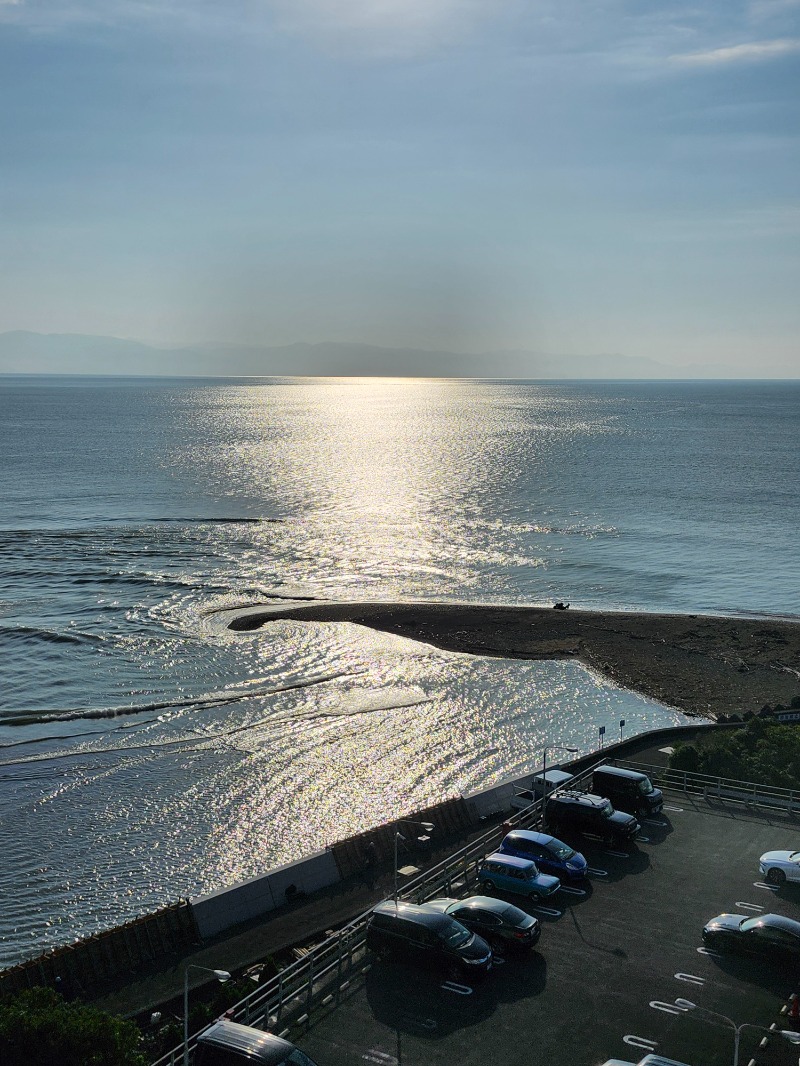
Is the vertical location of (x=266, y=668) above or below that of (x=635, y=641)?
below

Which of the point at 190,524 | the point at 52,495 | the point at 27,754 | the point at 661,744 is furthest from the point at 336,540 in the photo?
the point at 661,744

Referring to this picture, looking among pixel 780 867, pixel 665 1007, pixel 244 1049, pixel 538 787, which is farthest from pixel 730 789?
pixel 244 1049

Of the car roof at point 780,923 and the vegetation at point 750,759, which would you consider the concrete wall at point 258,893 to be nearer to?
the car roof at point 780,923

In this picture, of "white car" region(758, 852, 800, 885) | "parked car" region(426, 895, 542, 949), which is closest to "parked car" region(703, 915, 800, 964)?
"white car" region(758, 852, 800, 885)

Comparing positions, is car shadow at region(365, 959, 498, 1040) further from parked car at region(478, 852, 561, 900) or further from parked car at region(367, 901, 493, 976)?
parked car at region(478, 852, 561, 900)

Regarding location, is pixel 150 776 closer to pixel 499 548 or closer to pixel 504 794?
pixel 504 794

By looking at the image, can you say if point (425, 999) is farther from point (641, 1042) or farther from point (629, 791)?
point (629, 791)
